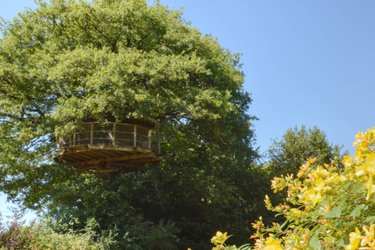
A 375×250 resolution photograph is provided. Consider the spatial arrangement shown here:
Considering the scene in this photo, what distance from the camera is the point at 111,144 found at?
15797 millimetres

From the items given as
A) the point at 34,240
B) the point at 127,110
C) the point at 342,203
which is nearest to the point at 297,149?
the point at 127,110

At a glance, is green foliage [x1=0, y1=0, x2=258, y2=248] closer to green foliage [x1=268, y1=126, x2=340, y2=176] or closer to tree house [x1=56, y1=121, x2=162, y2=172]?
tree house [x1=56, y1=121, x2=162, y2=172]

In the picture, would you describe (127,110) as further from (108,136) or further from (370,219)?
(370,219)

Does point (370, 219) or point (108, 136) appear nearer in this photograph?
point (370, 219)

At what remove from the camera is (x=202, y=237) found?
778 inches

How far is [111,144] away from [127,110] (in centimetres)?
134

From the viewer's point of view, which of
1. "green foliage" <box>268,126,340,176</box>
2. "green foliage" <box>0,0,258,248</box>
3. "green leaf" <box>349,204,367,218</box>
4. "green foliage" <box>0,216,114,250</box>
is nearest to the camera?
"green leaf" <box>349,204,367,218</box>

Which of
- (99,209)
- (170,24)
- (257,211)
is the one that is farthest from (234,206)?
(170,24)

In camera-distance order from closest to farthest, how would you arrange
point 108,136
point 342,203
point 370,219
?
point 370,219
point 342,203
point 108,136

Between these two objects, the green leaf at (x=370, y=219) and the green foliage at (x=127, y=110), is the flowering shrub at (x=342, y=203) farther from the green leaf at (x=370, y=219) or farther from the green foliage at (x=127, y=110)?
the green foliage at (x=127, y=110)

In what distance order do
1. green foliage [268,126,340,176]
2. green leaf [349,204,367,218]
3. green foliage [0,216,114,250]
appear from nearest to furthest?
green leaf [349,204,367,218] < green foliage [0,216,114,250] < green foliage [268,126,340,176]

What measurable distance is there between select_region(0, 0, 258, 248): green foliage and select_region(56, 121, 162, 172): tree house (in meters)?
0.58

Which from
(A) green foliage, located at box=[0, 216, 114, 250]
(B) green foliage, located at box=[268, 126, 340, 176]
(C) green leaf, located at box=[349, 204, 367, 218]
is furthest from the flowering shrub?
→ (B) green foliage, located at box=[268, 126, 340, 176]

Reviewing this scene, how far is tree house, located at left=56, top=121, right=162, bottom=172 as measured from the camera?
15.8 m
